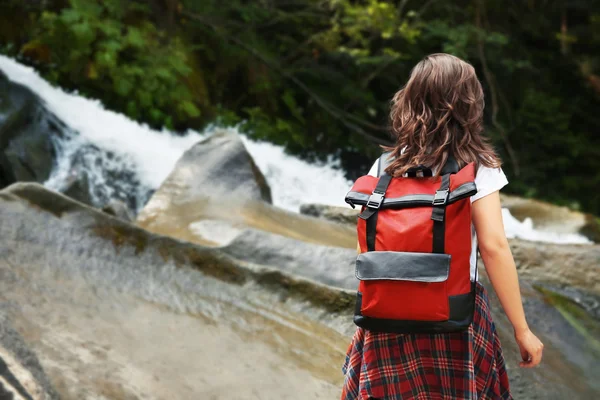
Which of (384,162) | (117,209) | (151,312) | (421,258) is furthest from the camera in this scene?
(117,209)

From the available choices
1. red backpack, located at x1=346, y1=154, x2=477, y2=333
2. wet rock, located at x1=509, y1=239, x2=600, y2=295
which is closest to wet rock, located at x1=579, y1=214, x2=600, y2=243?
wet rock, located at x1=509, y1=239, x2=600, y2=295

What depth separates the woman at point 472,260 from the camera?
1755 millimetres

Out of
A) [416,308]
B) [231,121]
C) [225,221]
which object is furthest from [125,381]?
[231,121]

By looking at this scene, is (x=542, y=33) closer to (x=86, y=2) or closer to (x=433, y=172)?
(x=86, y=2)

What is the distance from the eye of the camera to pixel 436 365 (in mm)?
1798

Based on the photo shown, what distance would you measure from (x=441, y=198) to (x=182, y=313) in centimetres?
187

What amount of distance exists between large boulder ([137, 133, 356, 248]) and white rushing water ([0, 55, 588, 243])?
2.35m

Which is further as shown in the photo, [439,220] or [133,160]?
[133,160]

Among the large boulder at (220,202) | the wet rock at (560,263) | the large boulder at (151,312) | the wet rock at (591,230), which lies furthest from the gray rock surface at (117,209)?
the wet rock at (591,230)

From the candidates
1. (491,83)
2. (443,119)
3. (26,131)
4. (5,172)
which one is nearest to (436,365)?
(443,119)

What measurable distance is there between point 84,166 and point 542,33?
10262 millimetres

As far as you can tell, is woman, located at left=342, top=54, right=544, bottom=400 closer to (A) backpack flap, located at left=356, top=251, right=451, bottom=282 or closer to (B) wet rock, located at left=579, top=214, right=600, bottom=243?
(A) backpack flap, located at left=356, top=251, right=451, bottom=282

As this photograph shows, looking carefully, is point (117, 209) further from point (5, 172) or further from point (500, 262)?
point (500, 262)

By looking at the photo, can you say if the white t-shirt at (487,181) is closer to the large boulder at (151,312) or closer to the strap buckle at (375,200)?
the strap buckle at (375,200)
